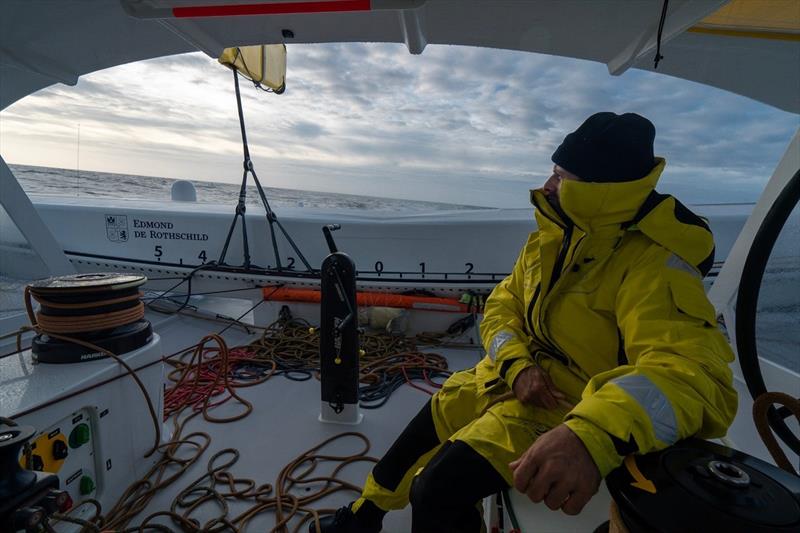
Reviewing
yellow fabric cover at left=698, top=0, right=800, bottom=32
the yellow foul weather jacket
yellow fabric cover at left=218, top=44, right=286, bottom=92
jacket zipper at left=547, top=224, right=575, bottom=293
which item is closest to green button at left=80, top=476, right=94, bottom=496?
the yellow foul weather jacket

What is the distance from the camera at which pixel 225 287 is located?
4.20m

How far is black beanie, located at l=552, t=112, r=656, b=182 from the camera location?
1.18 m

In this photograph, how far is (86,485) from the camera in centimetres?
162

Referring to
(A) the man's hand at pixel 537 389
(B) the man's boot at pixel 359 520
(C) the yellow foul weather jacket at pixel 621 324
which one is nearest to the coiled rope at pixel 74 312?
(B) the man's boot at pixel 359 520

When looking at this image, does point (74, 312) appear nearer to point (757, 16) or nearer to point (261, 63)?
point (261, 63)

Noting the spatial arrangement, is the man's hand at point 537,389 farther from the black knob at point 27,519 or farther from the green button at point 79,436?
the green button at point 79,436

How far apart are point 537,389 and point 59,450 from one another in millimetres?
1580

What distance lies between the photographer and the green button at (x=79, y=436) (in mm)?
1544

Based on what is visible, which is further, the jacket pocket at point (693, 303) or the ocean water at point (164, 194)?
the ocean water at point (164, 194)

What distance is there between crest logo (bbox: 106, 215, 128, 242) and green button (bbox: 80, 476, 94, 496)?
3.54 m

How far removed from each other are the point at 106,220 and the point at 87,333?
3.51 meters

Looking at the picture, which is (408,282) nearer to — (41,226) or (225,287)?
(225,287)

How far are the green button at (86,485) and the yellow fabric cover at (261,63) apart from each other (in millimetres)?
2330

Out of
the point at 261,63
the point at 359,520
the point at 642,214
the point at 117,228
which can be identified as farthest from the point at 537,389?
the point at 117,228
